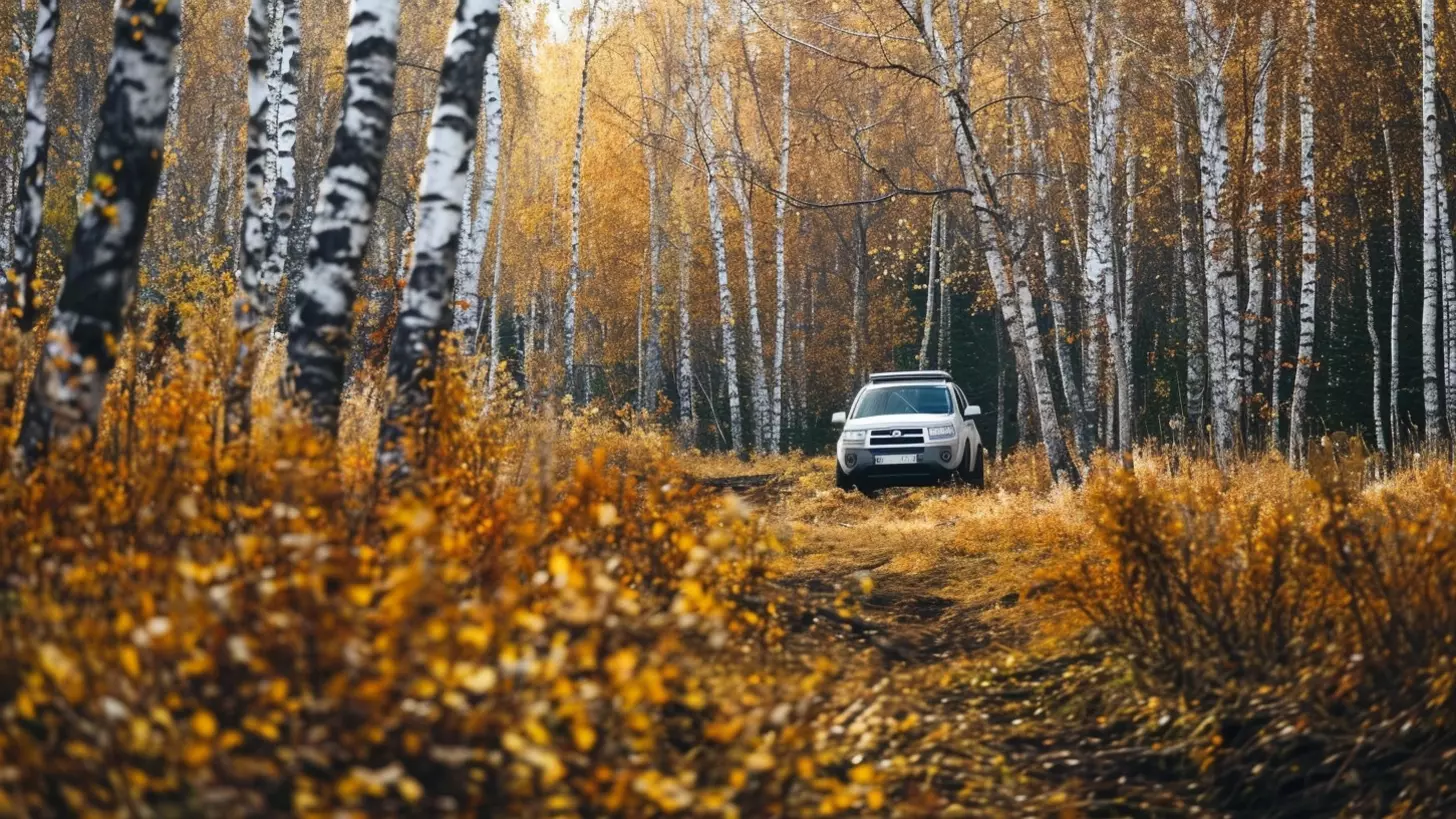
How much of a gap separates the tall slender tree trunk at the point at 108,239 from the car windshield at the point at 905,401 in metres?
12.3

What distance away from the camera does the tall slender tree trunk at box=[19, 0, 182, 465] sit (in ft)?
15.2

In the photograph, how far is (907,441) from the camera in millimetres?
15586

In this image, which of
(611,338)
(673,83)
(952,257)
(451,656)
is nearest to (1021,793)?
(451,656)

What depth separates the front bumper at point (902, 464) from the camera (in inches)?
611

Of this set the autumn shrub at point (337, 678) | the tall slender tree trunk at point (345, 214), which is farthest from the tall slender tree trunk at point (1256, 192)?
the autumn shrub at point (337, 678)

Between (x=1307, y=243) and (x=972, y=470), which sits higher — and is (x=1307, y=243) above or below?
above

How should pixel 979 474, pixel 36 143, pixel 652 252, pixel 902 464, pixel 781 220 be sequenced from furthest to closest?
1. pixel 652 252
2. pixel 781 220
3. pixel 979 474
4. pixel 902 464
5. pixel 36 143

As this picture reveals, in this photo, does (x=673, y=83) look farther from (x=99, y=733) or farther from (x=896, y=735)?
(x=99, y=733)

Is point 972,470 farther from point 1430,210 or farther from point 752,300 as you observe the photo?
point 752,300

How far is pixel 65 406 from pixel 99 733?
2749 mm

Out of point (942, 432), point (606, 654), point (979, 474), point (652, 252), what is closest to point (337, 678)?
point (606, 654)

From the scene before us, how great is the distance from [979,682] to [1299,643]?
1.68 m

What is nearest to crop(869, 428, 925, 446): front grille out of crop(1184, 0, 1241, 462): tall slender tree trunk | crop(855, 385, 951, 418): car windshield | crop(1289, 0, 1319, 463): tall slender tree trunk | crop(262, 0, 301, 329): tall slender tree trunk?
crop(855, 385, 951, 418): car windshield

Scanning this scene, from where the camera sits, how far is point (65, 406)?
4605 mm
